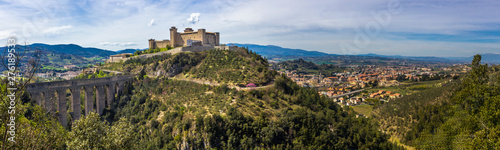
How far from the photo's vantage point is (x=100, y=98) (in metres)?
39.1

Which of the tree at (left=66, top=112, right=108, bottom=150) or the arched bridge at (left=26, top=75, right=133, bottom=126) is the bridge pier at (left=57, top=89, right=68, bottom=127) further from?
the tree at (left=66, top=112, right=108, bottom=150)

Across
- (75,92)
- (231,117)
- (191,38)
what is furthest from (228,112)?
(191,38)

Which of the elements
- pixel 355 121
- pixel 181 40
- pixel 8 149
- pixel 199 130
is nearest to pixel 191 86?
pixel 199 130

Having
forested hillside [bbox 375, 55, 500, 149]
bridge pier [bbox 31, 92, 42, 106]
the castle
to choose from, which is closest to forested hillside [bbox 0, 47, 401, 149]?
bridge pier [bbox 31, 92, 42, 106]

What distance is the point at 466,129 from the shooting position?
67.2ft

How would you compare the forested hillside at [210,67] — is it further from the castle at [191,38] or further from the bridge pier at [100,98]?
the bridge pier at [100,98]

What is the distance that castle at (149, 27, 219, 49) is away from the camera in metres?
59.1

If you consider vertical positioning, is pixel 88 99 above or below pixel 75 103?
above

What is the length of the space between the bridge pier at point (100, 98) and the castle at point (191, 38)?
23.5m

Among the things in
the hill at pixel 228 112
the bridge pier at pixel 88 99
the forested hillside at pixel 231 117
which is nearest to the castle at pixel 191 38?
the hill at pixel 228 112

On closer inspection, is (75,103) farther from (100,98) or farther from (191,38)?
(191,38)

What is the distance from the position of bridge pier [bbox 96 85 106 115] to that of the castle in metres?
23.5

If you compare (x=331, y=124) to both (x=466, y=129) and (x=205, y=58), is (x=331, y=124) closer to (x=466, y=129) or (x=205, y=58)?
(x=466, y=129)

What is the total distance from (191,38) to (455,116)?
51.7 meters
